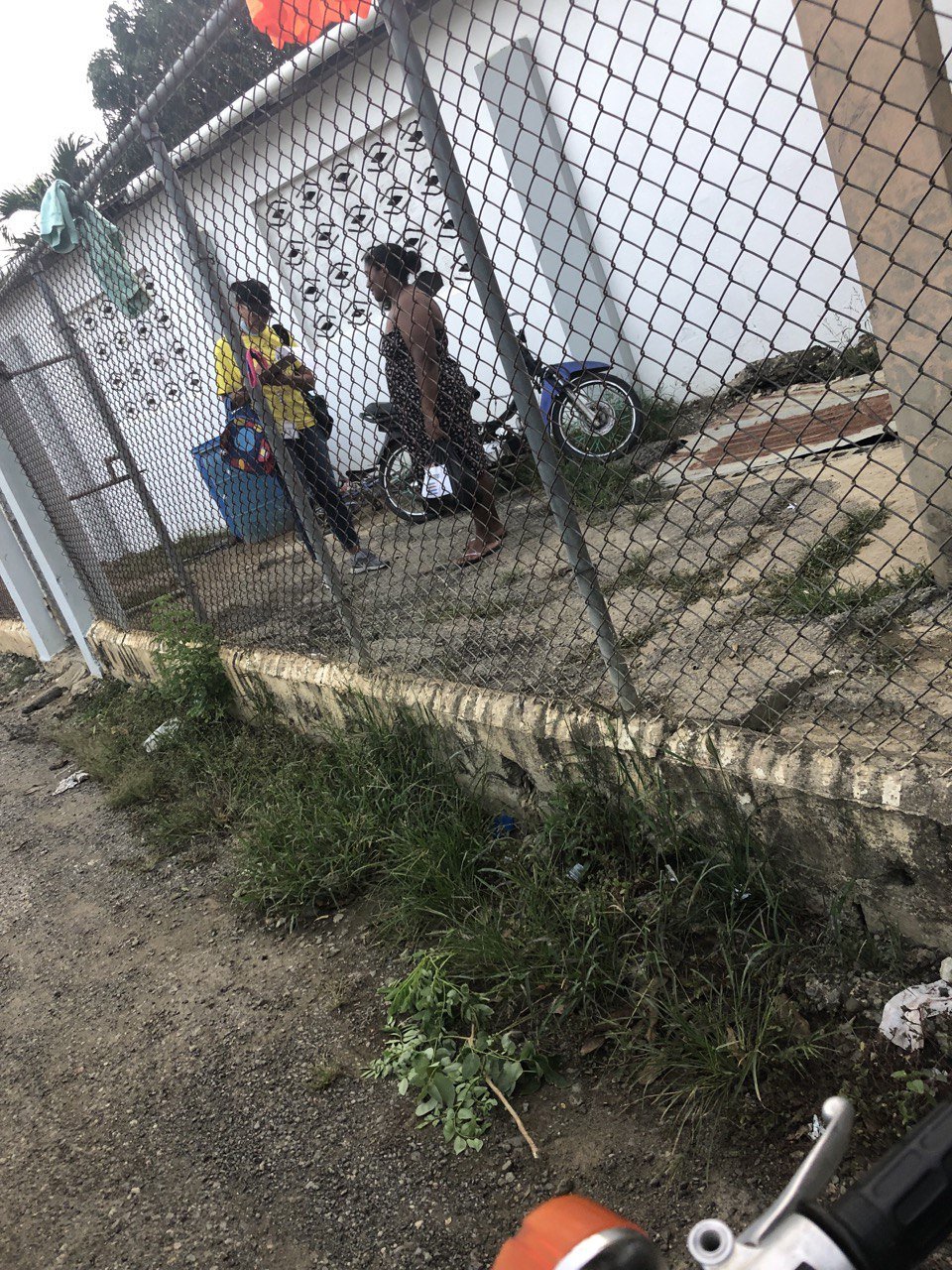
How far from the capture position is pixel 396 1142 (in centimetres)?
214

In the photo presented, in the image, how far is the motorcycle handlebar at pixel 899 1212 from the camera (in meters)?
0.62

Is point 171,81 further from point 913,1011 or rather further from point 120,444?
point 913,1011

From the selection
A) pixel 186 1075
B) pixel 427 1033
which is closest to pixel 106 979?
pixel 186 1075

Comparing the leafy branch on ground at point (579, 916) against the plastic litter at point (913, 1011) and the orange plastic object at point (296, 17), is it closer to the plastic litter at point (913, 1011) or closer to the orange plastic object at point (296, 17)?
the plastic litter at point (913, 1011)

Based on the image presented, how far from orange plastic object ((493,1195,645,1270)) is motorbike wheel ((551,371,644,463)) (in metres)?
4.72

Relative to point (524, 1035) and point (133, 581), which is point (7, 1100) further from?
point (133, 581)

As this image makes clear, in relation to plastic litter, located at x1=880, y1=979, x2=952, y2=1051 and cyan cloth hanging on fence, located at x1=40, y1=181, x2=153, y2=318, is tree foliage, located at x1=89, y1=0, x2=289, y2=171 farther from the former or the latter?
plastic litter, located at x1=880, y1=979, x2=952, y2=1051

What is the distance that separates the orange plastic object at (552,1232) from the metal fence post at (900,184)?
6.26 feet

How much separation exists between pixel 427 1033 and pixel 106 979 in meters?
1.42

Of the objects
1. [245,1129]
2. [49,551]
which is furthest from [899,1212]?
[49,551]

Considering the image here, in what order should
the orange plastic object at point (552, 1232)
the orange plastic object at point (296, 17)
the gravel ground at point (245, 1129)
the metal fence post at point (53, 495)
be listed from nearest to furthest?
the orange plastic object at point (552, 1232)
the gravel ground at point (245, 1129)
the orange plastic object at point (296, 17)
the metal fence post at point (53, 495)

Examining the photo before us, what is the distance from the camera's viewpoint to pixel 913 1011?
1.82m

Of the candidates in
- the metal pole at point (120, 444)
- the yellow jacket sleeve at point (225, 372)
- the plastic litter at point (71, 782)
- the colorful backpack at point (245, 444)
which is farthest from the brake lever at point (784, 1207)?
the plastic litter at point (71, 782)

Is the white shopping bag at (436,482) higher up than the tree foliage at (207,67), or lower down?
lower down
